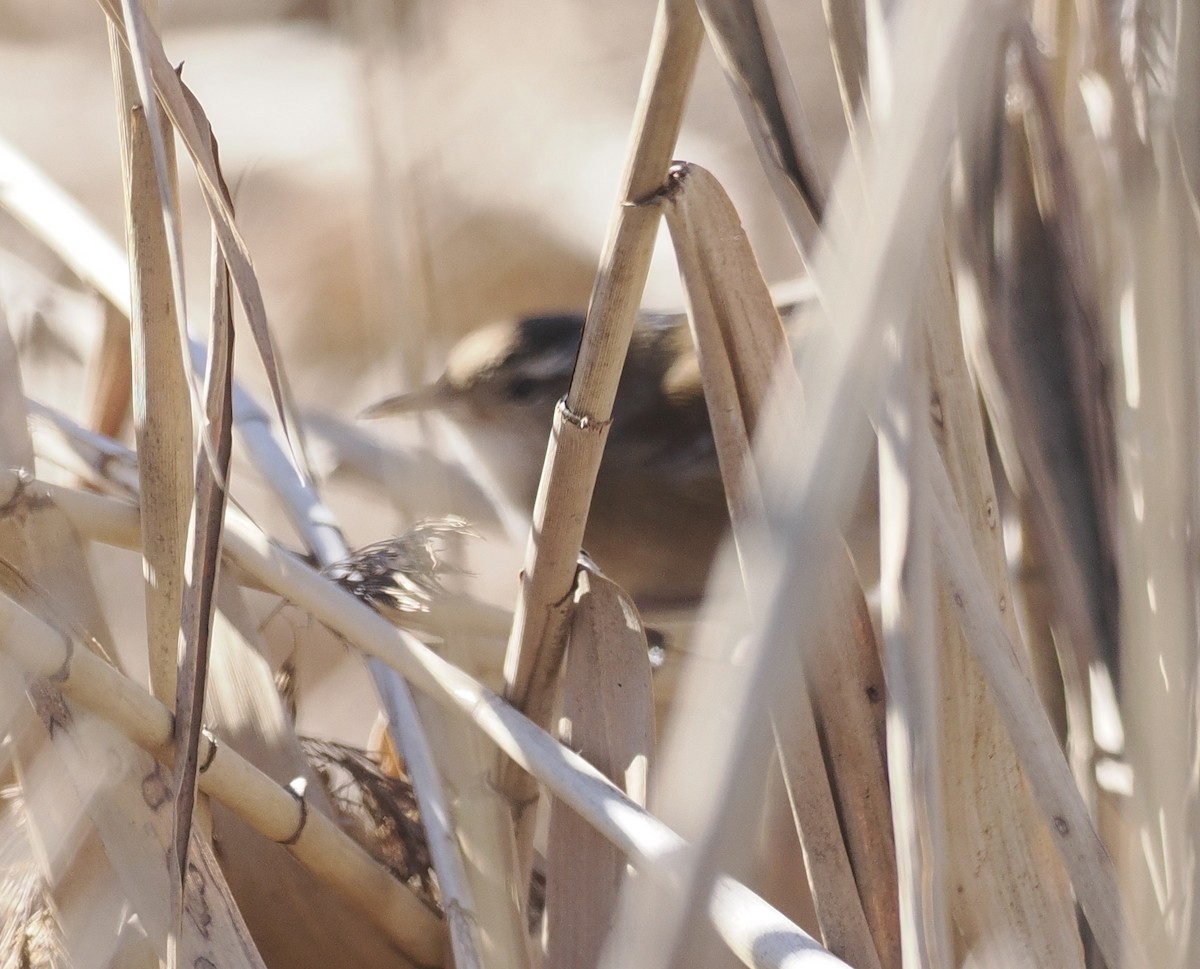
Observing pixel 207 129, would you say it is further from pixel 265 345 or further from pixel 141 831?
pixel 141 831

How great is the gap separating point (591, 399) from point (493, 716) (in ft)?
0.79

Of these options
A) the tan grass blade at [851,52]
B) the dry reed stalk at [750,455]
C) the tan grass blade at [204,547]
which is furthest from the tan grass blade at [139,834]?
the tan grass blade at [851,52]

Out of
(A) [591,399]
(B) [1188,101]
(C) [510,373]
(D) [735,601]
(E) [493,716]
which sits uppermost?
→ (B) [1188,101]

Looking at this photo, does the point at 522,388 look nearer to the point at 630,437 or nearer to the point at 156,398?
the point at 630,437

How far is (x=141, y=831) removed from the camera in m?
0.81

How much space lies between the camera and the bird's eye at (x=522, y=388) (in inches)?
87.7

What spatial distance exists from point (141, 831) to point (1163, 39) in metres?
0.84

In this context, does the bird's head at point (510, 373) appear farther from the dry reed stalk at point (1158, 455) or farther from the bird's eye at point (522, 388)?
the dry reed stalk at point (1158, 455)

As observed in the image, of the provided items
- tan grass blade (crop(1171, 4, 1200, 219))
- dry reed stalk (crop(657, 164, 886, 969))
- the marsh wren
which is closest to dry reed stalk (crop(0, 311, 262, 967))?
dry reed stalk (crop(657, 164, 886, 969))

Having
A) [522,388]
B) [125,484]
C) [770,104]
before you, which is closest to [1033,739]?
[770,104]

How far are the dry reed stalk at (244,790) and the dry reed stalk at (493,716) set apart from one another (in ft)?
0.41

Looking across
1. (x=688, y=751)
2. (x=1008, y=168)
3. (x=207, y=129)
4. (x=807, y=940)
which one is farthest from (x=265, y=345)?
(x=1008, y=168)

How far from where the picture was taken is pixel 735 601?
0.93 m

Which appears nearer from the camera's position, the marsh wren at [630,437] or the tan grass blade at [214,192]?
the tan grass blade at [214,192]
